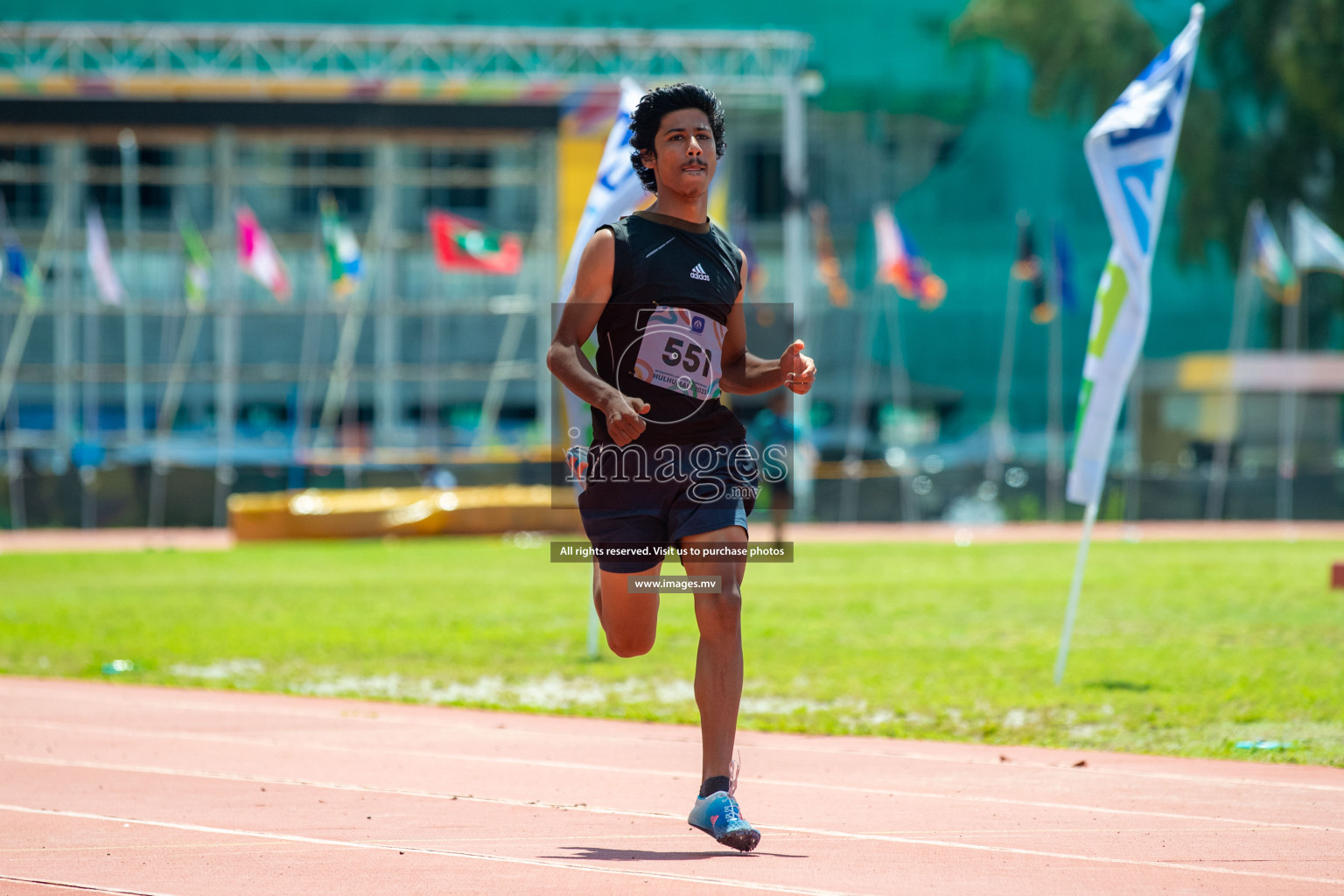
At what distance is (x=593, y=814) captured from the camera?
236 inches

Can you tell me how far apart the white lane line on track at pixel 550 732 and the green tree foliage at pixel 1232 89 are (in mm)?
39879

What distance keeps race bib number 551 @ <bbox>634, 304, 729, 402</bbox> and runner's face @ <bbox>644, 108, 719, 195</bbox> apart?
430 mm

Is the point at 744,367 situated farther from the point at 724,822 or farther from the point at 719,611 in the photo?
the point at 724,822

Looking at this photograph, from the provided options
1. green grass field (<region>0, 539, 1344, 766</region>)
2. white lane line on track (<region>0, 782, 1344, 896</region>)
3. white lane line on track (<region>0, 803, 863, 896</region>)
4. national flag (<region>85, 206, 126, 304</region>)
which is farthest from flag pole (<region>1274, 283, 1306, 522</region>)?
white lane line on track (<region>0, 803, 863, 896</region>)

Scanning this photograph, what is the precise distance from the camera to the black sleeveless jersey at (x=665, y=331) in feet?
18.3

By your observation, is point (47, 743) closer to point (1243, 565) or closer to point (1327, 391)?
point (1243, 565)

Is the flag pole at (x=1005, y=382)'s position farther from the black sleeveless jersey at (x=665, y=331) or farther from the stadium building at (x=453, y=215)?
the black sleeveless jersey at (x=665, y=331)

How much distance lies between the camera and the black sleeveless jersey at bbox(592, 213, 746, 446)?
219 inches

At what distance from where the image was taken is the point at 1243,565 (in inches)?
812

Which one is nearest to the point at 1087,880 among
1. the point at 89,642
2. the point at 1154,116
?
the point at 1154,116

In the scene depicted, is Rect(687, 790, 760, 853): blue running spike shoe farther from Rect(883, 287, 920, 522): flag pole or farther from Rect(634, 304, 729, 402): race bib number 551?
Rect(883, 287, 920, 522): flag pole

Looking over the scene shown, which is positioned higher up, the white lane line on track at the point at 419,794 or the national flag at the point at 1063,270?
the national flag at the point at 1063,270

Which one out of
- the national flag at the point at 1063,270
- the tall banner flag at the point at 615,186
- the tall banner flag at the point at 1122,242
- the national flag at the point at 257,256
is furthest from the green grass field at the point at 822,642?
the national flag at the point at 257,256

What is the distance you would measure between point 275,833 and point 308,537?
22.9 meters
